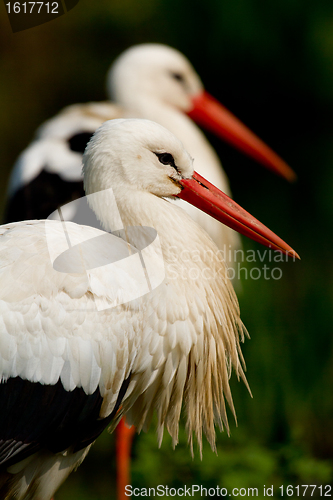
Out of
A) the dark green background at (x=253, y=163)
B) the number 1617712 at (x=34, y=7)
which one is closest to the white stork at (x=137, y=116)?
the number 1617712 at (x=34, y=7)

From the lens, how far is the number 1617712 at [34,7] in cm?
183

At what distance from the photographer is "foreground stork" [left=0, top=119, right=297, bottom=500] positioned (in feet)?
2.94

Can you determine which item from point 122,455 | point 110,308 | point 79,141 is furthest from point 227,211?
point 122,455

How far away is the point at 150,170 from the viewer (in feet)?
3.26

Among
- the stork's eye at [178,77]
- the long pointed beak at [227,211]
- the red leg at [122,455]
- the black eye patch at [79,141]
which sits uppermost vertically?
the stork's eye at [178,77]

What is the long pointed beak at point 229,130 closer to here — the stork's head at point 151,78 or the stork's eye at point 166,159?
the stork's head at point 151,78

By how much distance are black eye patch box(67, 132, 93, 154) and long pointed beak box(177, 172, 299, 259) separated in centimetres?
68

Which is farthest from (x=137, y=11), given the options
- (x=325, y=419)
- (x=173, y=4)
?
(x=325, y=419)

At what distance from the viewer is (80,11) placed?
316 centimetres

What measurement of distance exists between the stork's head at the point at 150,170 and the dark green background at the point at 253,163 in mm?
842

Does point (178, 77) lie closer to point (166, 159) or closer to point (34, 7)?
point (34, 7)

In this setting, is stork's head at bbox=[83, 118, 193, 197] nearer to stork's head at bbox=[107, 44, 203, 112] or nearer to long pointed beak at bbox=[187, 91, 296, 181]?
stork's head at bbox=[107, 44, 203, 112]

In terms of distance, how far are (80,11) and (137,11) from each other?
0.32 m

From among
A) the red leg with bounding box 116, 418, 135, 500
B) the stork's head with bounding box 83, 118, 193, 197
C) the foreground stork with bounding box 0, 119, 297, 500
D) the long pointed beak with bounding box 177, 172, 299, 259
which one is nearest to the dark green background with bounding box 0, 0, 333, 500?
the red leg with bounding box 116, 418, 135, 500
